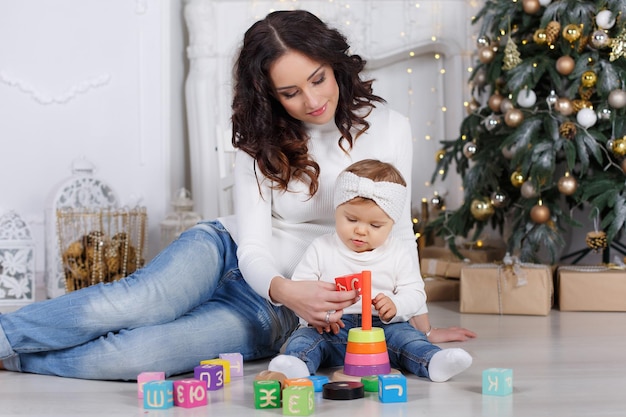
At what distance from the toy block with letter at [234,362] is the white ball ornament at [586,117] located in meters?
1.80

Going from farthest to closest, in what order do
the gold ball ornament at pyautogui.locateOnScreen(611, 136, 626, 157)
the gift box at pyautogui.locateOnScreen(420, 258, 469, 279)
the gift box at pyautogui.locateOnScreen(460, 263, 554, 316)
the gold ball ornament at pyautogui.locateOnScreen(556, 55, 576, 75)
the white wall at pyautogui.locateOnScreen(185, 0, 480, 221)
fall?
1. the white wall at pyautogui.locateOnScreen(185, 0, 480, 221)
2. the gift box at pyautogui.locateOnScreen(420, 258, 469, 279)
3. the gold ball ornament at pyautogui.locateOnScreen(556, 55, 576, 75)
4. the gold ball ornament at pyautogui.locateOnScreen(611, 136, 626, 157)
5. the gift box at pyautogui.locateOnScreen(460, 263, 554, 316)

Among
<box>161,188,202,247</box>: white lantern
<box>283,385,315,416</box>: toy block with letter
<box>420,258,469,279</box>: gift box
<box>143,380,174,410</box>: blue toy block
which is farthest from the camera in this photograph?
<box>161,188,202,247</box>: white lantern

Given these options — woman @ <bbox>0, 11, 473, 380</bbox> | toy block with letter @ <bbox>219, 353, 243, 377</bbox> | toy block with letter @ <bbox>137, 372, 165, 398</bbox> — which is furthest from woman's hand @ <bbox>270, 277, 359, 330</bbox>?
toy block with letter @ <bbox>137, 372, 165, 398</bbox>

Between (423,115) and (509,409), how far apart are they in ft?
9.99

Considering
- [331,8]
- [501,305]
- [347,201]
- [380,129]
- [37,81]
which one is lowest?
[501,305]

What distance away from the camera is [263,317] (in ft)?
7.24

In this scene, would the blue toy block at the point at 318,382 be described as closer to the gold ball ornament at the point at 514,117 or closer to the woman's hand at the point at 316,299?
the woman's hand at the point at 316,299

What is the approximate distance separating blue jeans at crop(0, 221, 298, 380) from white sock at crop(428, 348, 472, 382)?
48cm

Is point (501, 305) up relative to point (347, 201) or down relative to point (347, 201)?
down

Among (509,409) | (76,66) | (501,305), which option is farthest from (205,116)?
(509,409)

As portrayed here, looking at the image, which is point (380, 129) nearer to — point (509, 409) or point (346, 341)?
point (346, 341)

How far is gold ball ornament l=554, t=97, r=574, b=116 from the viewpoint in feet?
10.8

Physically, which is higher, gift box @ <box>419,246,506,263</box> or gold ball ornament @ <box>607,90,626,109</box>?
gold ball ornament @ <box>607,90,626,109</box>

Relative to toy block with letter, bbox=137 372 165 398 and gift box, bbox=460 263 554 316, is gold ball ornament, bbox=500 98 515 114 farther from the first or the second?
toy block with letter, bbox=137 372 165 398
